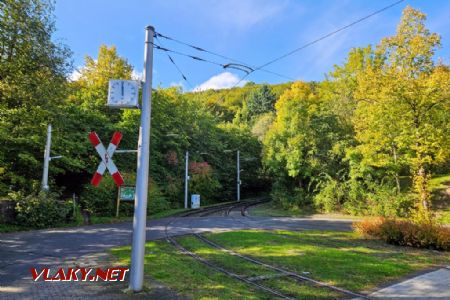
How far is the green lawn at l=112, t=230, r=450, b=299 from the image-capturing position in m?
6.22

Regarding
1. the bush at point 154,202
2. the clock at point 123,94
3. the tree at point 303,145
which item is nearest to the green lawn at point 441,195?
the tree at point 303,145

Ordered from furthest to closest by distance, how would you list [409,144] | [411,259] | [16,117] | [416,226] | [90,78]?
[90,78]
[409,144]
[16,117]
[416,226]
[411,259]

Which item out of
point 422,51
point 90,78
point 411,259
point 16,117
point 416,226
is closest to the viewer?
point 411,259

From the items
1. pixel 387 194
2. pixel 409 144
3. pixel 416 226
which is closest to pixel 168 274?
pixel 416 226

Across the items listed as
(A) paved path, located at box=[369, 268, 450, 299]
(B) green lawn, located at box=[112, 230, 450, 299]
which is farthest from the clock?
(A) paved path, located at box=[369, 268, 450, 299]

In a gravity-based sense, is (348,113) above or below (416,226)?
above

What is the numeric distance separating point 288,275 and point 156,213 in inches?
754

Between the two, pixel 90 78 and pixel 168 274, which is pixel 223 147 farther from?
pixel 168 274

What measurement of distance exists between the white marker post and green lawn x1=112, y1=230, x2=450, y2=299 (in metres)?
0.85

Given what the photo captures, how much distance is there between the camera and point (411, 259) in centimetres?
945

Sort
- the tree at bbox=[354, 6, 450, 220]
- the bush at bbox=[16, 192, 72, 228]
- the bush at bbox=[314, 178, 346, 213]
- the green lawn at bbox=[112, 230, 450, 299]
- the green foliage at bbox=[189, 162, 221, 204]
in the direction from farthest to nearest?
1. the green foliage at bbox=[189, 162, 221, 204]
2. the bush at bbox=[314, 178, 346, 213]
3. the tree at bbox=[354, 6, 450, 220]
4. the bush at bbox=[16, 192, 72, 228]
5. the green lawn at bbox=[112, 230, 450, 299]

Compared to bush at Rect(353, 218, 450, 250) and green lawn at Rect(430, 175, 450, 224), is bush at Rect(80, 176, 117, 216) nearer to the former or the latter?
bush at Rect(353, 218, 450, 250)

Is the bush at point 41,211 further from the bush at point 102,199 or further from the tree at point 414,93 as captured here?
the tree at point 414,93

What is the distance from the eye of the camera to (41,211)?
661 inches
